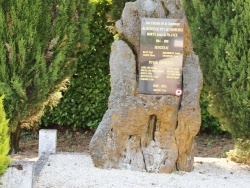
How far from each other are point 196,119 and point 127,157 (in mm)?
1032

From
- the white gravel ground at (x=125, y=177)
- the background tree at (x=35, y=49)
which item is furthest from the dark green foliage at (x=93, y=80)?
the white gravel ground at (x=125, y=177)

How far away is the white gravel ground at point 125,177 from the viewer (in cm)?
651

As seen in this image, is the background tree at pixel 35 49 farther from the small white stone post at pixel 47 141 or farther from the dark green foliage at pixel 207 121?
the dark green foliage at pixel 207 121

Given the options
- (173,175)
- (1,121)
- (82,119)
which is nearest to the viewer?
(1,121)

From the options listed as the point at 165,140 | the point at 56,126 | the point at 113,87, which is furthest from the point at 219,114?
the point at 56,126

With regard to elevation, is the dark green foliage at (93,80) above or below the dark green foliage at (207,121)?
above

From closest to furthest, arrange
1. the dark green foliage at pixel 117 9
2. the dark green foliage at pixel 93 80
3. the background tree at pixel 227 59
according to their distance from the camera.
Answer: the background tree at pixel 227 59
the dark green foliage at pixel 117 9
the dark green foliage at pixel 93 80

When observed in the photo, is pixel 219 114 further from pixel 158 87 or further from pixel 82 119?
pixel 82 119

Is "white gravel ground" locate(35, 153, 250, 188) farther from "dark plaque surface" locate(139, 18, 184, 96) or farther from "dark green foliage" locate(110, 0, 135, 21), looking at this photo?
"dark green foliage" locate(110, 0, 135, 21)

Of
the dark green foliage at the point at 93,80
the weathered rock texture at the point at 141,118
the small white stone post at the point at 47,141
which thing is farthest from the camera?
the dark green foliage at the point at 93,80

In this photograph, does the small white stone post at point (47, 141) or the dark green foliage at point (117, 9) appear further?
the dark green foliage at point (117, 9)

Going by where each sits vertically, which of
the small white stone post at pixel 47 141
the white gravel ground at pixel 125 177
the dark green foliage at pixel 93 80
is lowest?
the white gravel ground at pixel 125 177

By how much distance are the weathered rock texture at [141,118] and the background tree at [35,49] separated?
1.68 m

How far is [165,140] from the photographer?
7.12m
